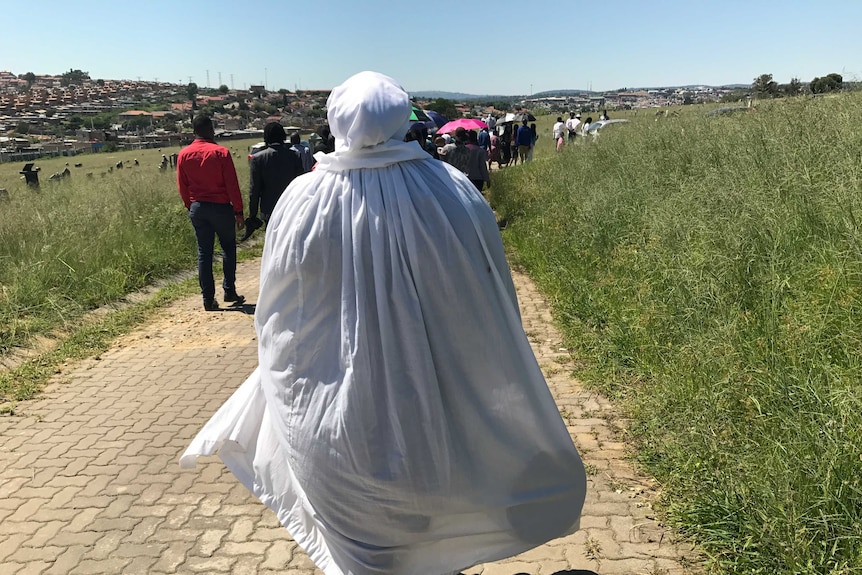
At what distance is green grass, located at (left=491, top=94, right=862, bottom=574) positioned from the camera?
276cm

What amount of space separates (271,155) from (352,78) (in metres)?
5.70

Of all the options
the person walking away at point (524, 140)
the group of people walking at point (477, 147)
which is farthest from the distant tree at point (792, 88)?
the person walking away at point (524, 140)

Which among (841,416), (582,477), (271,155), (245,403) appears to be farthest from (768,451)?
(271,155)

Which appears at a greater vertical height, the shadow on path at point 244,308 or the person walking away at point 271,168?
the person walking away at point 271,168

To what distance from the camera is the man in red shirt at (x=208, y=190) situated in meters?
6.75

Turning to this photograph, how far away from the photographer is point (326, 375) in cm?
194

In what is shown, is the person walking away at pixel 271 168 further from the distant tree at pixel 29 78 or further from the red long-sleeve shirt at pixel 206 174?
the distant tree at pixel 29 78

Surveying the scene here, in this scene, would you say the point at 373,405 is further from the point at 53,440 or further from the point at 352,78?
the point at 53,440

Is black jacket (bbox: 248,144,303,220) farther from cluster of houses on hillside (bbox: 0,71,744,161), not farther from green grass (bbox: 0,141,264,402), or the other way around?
cluster of houses on hillside (bbox: 0,71,744,161)

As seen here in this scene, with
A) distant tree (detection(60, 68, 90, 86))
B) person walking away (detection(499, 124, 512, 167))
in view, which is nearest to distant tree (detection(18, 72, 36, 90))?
distant tree (detection(60, 68, 90, 86))

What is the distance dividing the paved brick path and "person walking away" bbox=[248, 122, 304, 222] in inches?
99.5

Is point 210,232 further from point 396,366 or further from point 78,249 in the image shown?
point 396,366

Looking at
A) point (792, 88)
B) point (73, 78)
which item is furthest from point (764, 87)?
point (73, 78)

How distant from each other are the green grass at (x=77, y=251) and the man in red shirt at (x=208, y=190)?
1507 mm
